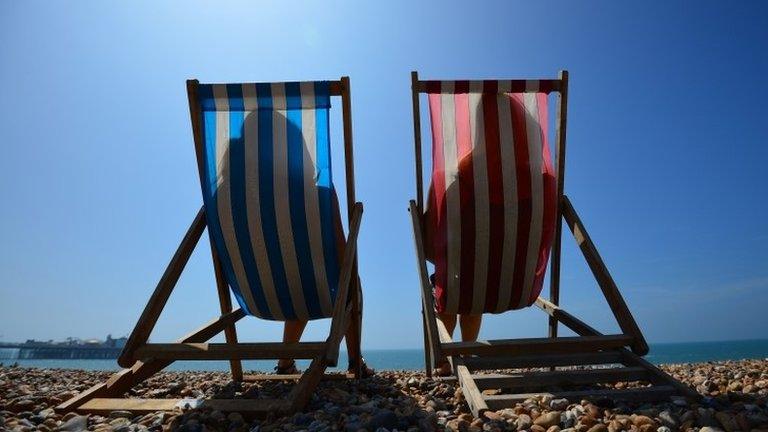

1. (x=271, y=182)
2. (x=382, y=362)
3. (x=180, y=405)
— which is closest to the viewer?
(x=180, y=405)

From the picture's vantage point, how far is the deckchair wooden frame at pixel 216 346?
2.12 m

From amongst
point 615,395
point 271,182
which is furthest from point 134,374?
point 615,395

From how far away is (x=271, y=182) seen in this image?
2908 millimetres

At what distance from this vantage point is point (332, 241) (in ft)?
9.77

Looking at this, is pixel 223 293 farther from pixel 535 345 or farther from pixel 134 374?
pixel 535 345

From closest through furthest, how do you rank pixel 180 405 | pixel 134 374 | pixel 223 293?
1. pixel 180 405
2. pixel 134 374
3. pixel 223 293

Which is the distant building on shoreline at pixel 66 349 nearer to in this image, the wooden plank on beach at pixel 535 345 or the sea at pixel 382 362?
the sea at pixel 382 362

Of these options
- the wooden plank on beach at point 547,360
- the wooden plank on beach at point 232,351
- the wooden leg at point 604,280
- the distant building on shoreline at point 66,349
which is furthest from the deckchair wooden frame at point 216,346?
the distant building on shoreline at point 66,349

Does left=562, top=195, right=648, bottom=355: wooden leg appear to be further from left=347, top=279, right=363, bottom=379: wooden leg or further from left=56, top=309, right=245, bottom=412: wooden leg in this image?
left=56, top=309, right=245, bottom=412: wooden leg

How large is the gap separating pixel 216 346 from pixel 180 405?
0.32 meters

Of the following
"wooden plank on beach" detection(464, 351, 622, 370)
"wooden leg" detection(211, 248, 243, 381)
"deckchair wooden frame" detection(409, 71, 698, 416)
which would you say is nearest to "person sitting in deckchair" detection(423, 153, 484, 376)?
"deckchair wooden frame" detection(409, 71, 698, 416)

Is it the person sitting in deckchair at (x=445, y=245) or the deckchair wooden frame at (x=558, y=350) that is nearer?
the deckchair wooden frame at (x=558, y=350)

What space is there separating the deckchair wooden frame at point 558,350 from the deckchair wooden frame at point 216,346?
489 millimetres

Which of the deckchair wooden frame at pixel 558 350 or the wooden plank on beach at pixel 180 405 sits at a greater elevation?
the deckchair wooden frame at pixel 558 350
